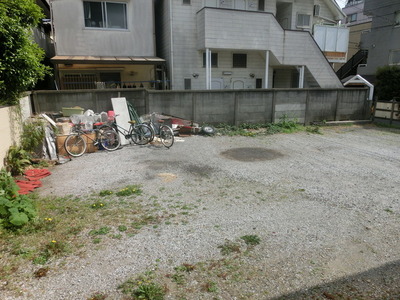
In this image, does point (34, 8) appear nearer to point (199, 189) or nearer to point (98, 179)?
point (98, 179)

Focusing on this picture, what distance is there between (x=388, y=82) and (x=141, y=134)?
1644cm

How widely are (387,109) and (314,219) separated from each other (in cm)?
1288

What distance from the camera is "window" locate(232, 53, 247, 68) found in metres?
16.9

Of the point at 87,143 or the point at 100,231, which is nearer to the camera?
the point at 100,231

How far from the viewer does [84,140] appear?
811cm

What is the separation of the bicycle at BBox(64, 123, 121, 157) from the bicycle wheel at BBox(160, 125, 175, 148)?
53.4 inches

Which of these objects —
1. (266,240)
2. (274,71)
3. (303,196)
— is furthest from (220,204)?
(274,71)

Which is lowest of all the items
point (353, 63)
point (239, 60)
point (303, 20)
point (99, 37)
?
point (239, 60)

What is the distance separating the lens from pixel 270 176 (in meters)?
6.50

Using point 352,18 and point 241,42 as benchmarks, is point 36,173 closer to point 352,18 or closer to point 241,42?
point 241,42

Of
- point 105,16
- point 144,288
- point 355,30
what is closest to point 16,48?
point 144,288

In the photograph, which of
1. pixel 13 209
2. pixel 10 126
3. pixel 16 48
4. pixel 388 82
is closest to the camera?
pixel 13 209

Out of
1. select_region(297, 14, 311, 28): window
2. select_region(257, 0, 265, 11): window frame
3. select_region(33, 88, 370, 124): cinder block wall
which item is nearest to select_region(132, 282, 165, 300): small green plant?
select_region(33, 88, 370, 124): cinder block wall

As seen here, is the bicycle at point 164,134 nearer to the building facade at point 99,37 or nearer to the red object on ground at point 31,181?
the red object on ground at point 31,181
